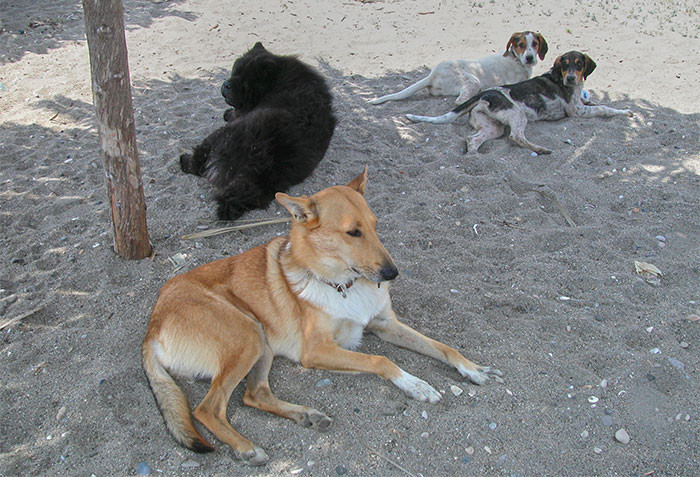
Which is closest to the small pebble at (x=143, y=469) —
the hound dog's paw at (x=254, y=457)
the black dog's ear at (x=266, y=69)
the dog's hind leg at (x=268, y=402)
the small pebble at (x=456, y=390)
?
the hound dog's paw at (x=254, y=457)

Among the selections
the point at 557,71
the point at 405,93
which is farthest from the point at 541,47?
the point at 405,93

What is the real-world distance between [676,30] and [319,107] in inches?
297

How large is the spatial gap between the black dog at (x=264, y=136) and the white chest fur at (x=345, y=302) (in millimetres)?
1807

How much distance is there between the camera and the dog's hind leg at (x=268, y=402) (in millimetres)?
2891

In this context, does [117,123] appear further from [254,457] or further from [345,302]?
[254,457]

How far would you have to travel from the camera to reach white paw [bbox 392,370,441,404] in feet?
9.93

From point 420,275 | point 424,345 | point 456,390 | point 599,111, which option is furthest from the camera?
point 599,111

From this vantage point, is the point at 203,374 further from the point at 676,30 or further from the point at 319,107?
the point at 676,30

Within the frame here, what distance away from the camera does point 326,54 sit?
365 inches

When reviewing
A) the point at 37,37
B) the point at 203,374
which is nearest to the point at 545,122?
the point at 203,374

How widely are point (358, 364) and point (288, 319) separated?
54 cm

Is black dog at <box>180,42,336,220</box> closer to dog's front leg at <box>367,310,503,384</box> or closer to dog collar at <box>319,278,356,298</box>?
dog collar at <box>319,278,356,298</box>

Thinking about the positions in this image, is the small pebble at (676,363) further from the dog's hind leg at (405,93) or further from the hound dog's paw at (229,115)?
the dog's hind leg at (405,93)

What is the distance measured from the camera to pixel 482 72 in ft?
25.7
